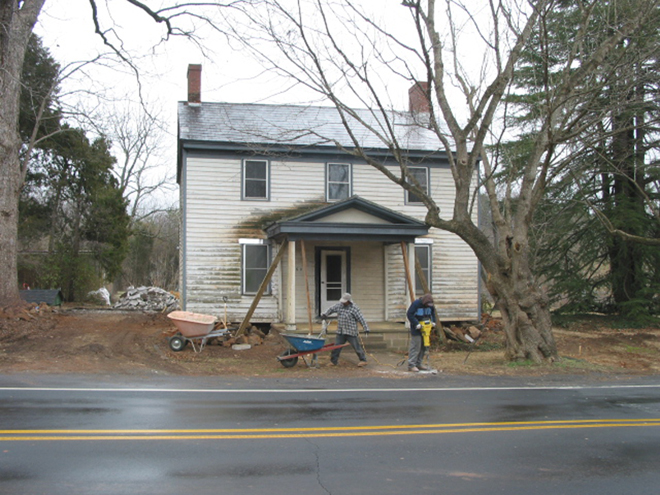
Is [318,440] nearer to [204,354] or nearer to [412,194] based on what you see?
[204,354]

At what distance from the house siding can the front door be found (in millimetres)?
297

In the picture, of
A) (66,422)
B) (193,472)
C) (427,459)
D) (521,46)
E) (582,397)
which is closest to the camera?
(193,472)

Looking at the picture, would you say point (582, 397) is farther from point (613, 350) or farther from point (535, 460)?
point (613, 350)

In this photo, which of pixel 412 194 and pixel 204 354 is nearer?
pixel 204 354

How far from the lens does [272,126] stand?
19422 mm

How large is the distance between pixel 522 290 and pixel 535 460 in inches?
312

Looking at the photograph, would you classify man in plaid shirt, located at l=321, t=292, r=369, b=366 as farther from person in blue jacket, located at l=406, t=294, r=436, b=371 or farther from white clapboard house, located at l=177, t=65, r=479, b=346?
white clapboard house, located at l=177, t=65, r=479, b=346

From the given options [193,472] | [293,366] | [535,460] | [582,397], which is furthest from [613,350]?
[193,472]

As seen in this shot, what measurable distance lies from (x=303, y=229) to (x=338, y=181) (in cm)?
321

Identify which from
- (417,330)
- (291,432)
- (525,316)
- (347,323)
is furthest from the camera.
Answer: (525,316)

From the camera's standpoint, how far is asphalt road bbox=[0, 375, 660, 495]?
5.27m

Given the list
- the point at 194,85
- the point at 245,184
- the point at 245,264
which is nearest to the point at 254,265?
the point at 245,264

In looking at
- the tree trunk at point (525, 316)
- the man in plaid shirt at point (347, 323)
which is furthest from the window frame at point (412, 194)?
the man in plaid shirt at point (347, 323)

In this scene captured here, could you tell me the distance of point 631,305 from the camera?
21844 millimetres
